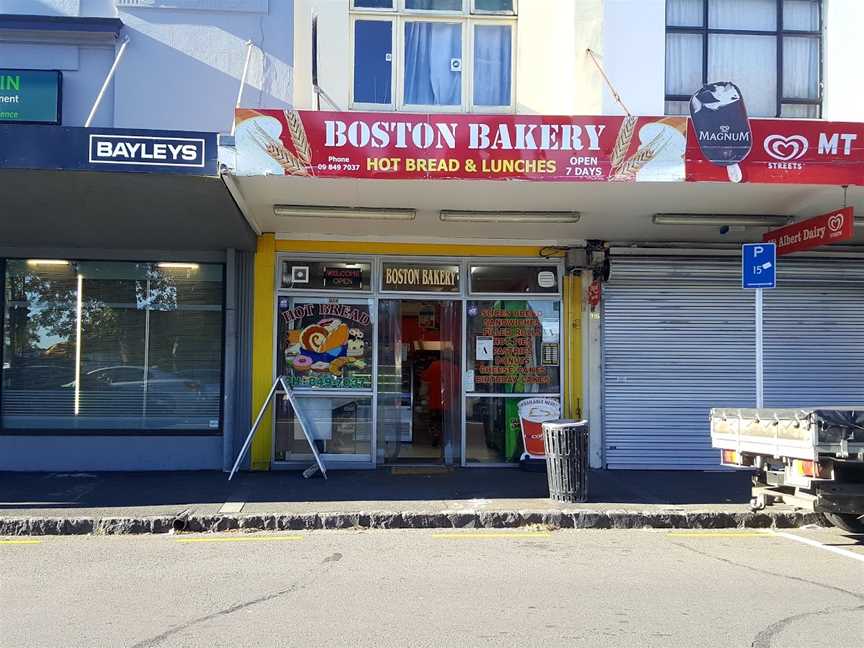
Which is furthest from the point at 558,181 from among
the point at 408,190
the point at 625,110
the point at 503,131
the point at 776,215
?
the point at 776,215

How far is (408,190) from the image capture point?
970cm

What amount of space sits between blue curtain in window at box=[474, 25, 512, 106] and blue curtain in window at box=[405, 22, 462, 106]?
285mm

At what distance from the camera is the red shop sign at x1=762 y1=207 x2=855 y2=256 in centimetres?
966

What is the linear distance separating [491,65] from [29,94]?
6.81m

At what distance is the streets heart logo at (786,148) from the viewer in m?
9.12

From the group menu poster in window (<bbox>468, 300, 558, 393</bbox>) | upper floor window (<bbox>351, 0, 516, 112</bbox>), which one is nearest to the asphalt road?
menu poster in window (<bbox>468, 300, 558, 393</bbox>)

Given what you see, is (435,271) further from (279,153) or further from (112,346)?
(112,346)

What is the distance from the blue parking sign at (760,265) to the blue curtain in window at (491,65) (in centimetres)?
448

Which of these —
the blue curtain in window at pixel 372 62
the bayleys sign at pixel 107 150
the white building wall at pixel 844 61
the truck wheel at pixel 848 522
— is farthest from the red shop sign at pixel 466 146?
the white building wall at pixel 844 61

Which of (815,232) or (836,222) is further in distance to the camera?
(815,232)

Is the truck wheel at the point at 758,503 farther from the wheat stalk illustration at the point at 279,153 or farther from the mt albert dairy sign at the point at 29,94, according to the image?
the mt albert dairy sign at the point at 29,94

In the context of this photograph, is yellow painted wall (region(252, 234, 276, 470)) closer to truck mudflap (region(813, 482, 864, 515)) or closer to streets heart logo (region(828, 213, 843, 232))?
truck mudflap (region(813, 482, 864, 515))

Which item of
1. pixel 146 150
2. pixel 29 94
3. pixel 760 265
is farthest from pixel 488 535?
pixel 29 94

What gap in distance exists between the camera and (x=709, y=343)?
40.1ft
